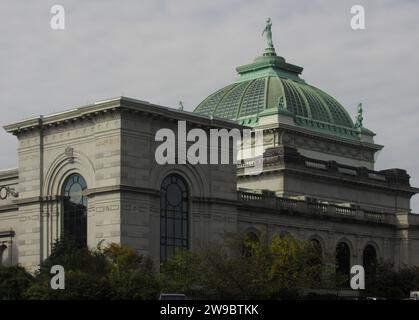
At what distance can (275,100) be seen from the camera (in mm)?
115625

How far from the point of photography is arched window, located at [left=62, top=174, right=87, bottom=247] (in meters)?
78.5

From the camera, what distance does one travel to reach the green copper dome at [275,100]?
115562 mm

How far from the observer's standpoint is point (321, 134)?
116 m

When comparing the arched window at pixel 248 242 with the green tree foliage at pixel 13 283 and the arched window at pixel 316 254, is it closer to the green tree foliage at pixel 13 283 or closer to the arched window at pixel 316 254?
the arched window at pixel 316 254

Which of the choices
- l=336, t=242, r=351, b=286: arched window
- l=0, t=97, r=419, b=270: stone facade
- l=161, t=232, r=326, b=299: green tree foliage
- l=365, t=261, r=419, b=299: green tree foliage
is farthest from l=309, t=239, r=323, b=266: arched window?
l=365, t=261, r=419, b=299: green tree foliage

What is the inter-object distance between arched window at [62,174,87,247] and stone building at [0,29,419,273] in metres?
0.09

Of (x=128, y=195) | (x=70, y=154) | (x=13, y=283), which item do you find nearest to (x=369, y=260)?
(x=128, y=195)

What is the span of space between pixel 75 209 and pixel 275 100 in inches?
1629

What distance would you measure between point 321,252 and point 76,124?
86.6 feet

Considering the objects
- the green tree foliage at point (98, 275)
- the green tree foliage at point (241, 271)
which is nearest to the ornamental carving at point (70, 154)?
the green tree foliage at point (98, 275)

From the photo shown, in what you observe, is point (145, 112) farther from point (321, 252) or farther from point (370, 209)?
point (370, 209)

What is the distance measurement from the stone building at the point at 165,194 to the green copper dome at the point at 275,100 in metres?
2.51
